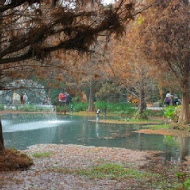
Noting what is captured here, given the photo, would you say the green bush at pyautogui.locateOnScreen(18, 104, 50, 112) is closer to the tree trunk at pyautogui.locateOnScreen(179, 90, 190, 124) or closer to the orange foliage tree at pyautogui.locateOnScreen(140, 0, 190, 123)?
the orange foliage tree at pyautogui.locateOnScreen(140, 0, 190, 123)

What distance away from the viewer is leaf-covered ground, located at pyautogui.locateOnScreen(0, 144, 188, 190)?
5785 mm

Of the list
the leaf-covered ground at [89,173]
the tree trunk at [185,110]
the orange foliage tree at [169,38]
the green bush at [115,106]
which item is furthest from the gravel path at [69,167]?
the green bush at [115,106]

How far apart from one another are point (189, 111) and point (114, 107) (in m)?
15.0

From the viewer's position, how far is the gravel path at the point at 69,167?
5693 mm

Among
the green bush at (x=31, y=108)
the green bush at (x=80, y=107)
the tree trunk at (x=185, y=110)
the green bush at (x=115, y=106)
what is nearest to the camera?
the tree trunk at (x=185, y=110)

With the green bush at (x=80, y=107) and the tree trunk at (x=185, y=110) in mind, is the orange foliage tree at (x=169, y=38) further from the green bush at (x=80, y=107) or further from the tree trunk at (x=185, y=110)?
the green bush at (x=80, y=107)

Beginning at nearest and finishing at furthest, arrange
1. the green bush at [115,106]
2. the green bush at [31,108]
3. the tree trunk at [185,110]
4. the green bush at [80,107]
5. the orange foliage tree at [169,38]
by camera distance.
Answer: the orange foliage tree at [169,38] < the tree trunk at [185,110] < the green bush at [31,108] < the green bush at [115,106] < the green bush at [80,107]

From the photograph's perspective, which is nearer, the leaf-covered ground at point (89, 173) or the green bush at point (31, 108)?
the leaf-covered ground at point (89, 173)

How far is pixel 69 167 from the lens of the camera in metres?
7.68

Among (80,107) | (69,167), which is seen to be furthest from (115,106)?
(69,167)

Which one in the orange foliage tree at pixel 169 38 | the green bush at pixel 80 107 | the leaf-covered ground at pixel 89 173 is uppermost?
the orange foliage tree at pixel 169 38

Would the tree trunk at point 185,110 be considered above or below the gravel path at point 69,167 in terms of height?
above

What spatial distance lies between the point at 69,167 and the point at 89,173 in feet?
2.92

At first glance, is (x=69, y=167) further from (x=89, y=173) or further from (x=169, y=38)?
(x=169, y=38)
